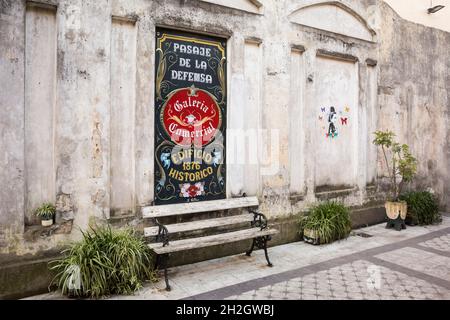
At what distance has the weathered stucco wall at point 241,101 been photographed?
14.8 ft

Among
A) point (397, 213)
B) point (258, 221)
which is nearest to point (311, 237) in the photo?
point (258, 221)

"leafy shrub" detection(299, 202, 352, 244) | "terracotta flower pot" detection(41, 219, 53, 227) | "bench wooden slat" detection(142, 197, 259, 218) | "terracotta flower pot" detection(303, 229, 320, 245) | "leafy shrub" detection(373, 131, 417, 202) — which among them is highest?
"leafy shrub" detection(373, 131, 417, 202)

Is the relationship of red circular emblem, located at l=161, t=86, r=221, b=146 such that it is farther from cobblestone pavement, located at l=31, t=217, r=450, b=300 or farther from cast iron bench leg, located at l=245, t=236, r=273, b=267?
cobblestone pavement, located at l=31, t=217, r=450, b=300

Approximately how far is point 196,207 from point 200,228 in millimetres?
369

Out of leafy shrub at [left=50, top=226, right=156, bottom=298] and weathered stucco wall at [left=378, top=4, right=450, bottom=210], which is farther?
weathered stucco wall at [left=378, top=4, right=450, bottom=210]

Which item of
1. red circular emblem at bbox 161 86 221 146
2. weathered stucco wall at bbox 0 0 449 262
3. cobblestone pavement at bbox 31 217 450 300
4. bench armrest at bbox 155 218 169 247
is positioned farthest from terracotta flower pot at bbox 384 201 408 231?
bench armrest at bbox 155 218 169 247

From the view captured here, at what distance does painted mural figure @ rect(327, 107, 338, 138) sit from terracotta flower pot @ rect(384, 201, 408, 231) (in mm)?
2017

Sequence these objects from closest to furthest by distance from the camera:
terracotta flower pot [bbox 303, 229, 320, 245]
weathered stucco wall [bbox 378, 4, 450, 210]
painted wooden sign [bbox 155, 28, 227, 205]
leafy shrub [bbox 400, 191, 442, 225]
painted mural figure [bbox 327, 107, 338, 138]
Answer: painted wooden sign [bbox 155, 28, 227, 205], terracotta flower pot [bbox 303, 229, 320, 245], painted mural figure [bbox 327, 107, 338, 138], leafy shrub [bbox 400, 191, 442, 225], weathered stucco wall [bbox 378, 4, 450, 210]

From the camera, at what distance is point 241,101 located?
614 centimetres

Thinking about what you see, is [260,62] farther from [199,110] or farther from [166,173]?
[166,173]

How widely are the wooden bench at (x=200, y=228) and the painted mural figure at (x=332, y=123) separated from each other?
8.55 feet

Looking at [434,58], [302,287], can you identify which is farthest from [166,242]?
[434,58]

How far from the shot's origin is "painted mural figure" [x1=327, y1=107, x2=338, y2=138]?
7484mm

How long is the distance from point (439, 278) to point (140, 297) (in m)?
4.21
